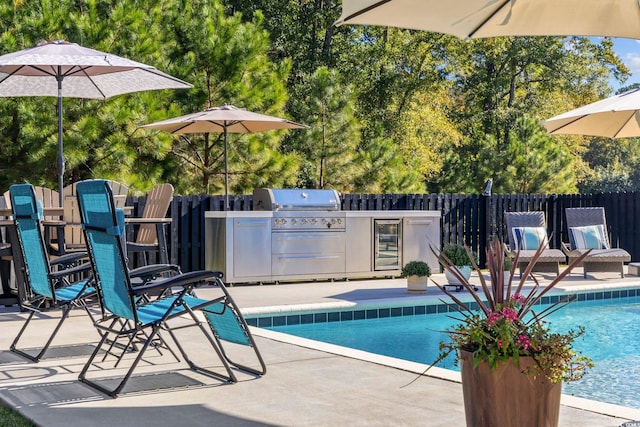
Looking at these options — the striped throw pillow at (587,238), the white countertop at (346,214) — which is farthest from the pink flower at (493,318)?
the striped throw pillow at (587,238)

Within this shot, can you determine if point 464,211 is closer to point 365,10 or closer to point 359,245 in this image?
point 359,245

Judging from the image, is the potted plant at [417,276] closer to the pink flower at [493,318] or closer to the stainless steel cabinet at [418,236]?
the stainless steel cabinet at [418,236]

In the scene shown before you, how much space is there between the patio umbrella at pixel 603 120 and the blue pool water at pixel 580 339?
199 cm

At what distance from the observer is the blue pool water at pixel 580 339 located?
5758 millimetres

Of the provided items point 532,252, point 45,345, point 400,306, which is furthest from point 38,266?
point 532,252

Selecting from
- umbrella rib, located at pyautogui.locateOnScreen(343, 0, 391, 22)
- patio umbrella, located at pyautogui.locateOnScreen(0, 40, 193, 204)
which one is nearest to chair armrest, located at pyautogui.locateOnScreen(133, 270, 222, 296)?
umbrella rib, located at pyautogui.locateOnScreen(343, 0, 391, 22)

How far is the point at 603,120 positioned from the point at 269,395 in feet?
17.5

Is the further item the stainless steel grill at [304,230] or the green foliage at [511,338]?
the stainless steel grill at [304,230]

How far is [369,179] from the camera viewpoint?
18.0 meters

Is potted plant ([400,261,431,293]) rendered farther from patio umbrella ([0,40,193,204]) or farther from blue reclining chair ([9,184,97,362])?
blue reclining chair ([9,184,97,362])

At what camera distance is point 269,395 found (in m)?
4.23

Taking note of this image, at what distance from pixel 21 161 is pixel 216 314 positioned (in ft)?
31.3

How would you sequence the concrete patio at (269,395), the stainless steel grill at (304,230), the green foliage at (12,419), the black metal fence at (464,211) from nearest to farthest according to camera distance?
the green foliage at (12,419), the concrete patio at (269,395), the stainless steel grill at (304,230), the black metal fence at (464,211)

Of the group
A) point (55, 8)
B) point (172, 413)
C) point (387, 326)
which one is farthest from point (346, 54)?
point (172, 413)
